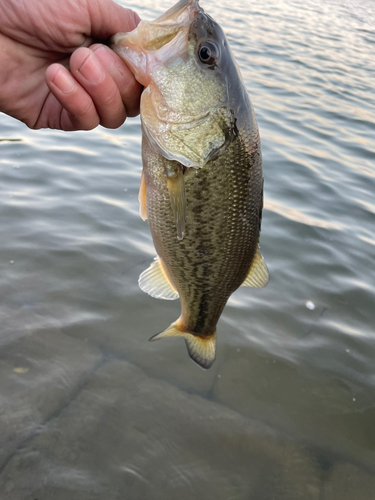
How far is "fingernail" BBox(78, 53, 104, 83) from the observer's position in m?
1.96

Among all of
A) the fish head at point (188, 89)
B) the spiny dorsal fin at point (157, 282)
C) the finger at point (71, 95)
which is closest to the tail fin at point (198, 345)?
the spiny dorsal fin at point (157, 282)

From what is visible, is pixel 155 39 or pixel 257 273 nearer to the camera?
pixel 155 39

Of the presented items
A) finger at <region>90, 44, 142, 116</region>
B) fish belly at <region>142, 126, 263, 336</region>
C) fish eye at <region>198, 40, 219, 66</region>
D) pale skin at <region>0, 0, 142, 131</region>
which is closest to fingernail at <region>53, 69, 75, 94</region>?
pale skin at <region>0, 0, 142, 131</region>

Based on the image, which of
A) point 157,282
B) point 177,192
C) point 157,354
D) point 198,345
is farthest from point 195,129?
point 157,354

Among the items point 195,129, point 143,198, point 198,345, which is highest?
point 195,129

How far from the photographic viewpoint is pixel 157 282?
2.54 meters

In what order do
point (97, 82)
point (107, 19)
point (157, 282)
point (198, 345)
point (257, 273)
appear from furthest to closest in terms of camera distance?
point (198, 345) < point (157, 282) < point (257, 273) < point (107, 19) < point (97, 82)

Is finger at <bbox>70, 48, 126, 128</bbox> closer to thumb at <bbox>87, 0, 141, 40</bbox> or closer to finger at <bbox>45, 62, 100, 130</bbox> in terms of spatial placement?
finger at <bbox>45, 62, 100, 130</bbox>

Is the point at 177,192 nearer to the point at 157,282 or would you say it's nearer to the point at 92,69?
the point at 92,69

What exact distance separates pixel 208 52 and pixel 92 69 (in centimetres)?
48

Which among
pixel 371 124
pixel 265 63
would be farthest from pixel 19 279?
pixel 265 63

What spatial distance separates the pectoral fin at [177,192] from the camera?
1.95 m

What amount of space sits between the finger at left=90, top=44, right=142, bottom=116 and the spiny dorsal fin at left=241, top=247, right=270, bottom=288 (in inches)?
37.1

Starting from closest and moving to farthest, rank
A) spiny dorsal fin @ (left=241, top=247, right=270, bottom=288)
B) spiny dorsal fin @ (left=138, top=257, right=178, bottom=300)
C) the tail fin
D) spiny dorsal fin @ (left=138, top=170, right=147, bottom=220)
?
spiny dorsal fin @ (left=138, top=170, right=147, bottom=220) < spiny dorsal fin @ (left=241, top=247, right=270, bottom=288) < spiny dorsal fin @ (left=138, top=257, right=178, bottom=300) < the tail fin
